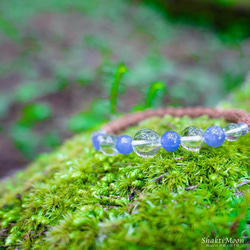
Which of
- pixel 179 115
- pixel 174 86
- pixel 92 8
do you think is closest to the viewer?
pixel 179 115

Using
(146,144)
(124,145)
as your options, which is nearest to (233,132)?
(146,144)

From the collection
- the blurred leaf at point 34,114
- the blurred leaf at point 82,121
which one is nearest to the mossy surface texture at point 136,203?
the blurred leaf at point 82,121

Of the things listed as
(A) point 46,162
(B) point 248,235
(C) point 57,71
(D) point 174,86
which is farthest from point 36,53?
(B) point 248,235

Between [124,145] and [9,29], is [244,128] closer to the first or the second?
[124,145]

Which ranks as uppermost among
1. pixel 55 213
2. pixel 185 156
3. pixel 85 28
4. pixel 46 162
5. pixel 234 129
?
pixel 85 28

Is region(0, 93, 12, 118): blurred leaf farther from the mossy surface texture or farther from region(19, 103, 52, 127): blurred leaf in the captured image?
the mossy surface texture

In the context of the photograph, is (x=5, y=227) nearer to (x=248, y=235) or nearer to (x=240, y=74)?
(x=248, y=235)

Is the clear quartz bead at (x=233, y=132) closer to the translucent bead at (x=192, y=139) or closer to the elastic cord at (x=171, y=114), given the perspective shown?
the translucent bead at (x=192, y=139)

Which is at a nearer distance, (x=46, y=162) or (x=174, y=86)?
(x=46, y=162)
